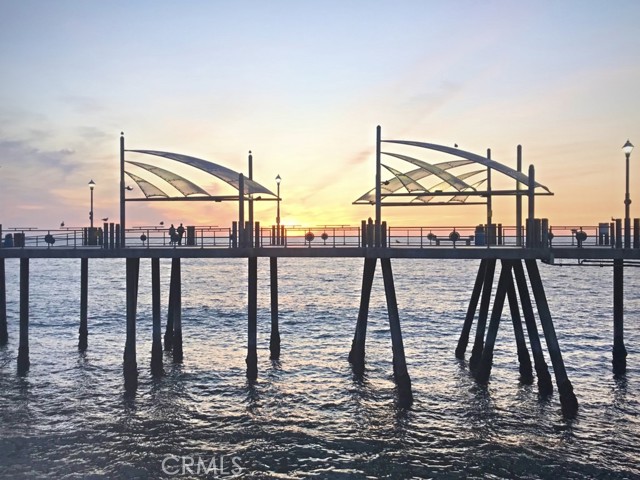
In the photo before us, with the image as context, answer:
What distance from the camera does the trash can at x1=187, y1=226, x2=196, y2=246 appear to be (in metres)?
23.3

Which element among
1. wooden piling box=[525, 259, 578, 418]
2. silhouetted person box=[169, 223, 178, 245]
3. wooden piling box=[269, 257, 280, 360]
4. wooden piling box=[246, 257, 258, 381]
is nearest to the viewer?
wooden piling box=[525, 259, 578, 418]

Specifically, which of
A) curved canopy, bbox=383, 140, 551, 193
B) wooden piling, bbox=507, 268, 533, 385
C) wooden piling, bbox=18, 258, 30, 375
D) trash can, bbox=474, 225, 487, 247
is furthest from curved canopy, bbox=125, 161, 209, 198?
wooden piling, bbox=507, 268, 533, 385

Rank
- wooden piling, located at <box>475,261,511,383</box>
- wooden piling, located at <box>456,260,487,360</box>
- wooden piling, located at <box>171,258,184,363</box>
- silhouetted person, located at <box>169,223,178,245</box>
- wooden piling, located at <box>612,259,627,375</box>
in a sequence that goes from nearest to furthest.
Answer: wooden piling, located at <box>475,261,511,383</box>
wooden piling, located at <box>612,259,627,375</box>
silhouetted person, located at <box>169,223,178,245</box>
wooden piling, located at <box>456,260,487,360</box>
wooden piling, located at <box>171,258,184,363</box>

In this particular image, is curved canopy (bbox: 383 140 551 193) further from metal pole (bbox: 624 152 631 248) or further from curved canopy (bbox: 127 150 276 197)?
curved canopy (bbox: 127 150 276 197)

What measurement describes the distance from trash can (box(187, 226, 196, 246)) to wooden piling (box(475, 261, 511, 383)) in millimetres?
13019

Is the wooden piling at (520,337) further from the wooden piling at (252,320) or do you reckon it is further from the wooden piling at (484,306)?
the wooden piling at (252,320)

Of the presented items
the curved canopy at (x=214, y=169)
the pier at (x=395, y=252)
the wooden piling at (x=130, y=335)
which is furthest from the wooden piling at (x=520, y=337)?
the wooden piling at (x=130, y=335)

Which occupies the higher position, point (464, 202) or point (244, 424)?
point (464, 202)

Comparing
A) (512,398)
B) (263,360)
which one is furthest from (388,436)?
(263,360)

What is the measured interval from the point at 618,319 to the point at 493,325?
21.6ft

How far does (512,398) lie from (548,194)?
8401 millimetres

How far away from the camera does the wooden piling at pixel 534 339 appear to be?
1922 centimetres

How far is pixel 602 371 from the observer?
2434cm

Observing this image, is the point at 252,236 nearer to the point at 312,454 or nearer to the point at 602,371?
the point at 312,454
